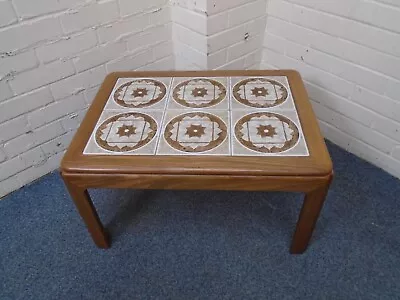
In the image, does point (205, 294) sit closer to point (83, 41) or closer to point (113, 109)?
point (113, 109)

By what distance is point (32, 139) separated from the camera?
1.21m

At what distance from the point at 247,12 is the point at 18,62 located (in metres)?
0.80

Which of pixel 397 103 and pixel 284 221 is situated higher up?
pixel 397 103

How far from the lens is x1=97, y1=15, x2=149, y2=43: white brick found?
1182mm

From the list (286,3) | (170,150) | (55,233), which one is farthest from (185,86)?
(55,233)

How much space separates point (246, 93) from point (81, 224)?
0.68m

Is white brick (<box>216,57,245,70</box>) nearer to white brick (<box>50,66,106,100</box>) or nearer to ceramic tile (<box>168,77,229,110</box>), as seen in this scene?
ceramic tile (<box>168,77,229,110</box>)

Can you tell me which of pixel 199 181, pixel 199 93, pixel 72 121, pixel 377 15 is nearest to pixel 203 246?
pixel 199 181

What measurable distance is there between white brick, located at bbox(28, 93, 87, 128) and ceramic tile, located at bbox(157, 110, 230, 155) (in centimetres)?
46

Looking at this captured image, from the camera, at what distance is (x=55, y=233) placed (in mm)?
1128

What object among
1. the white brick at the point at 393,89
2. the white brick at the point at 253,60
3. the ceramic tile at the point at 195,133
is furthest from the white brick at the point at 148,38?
the white brick at the point at 393,89

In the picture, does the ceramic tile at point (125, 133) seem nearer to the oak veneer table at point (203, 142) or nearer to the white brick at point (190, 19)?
the oak veneer table at point (203, 142)

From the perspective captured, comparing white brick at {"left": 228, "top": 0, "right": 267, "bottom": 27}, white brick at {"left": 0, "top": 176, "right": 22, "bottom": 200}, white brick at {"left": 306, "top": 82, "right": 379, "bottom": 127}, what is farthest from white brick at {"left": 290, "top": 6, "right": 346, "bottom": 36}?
white brick at {"left": 0, "top": 176, "right": 22, "bottom": 200}

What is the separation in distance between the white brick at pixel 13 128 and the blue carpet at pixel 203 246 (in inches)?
9.0
